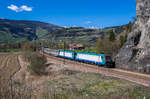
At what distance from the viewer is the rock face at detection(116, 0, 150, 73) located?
86.0 ft

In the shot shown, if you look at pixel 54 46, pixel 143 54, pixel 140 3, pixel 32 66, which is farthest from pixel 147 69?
pixel 54 46

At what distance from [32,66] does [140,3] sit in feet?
88.2

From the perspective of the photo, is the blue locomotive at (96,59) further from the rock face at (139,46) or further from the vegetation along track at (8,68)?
the vegetation along track at (8,68)

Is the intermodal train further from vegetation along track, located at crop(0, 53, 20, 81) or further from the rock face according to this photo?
vegetation along track, located at crop(0, 53, 20, 81)

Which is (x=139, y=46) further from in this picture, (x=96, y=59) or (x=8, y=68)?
(x=8, y=68)

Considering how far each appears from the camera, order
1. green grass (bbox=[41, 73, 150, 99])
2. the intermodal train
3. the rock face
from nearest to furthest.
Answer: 1. green grass (bbox=[41, 73, 150, 99])
2. the rock face
3. the intermodal train

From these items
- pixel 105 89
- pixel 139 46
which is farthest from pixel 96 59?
pixel 105 89

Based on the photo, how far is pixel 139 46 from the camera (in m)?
30.2

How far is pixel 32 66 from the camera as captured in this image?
31.1 metres

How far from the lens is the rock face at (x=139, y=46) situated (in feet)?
86.0

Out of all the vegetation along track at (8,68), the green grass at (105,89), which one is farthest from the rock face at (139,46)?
the vegetation along track at (8,68)

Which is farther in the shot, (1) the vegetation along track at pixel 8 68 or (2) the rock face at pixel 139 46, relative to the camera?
(2) the rock face at pixel 139 46

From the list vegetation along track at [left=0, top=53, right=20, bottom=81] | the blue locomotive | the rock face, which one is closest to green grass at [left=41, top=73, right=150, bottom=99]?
vegetation along track at [left=0, top=53, right=20, bottom=81]

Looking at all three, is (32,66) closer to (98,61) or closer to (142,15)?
(98,61)
